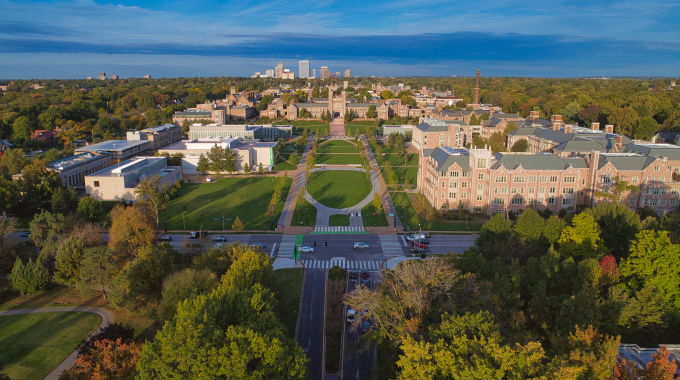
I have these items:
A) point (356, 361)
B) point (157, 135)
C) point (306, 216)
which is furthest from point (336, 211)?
point (157, 135)

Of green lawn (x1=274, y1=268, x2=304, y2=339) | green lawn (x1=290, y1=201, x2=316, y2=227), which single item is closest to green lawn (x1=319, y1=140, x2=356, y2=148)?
green lawn (x1=290, y1=201, x2=316, y2=227)

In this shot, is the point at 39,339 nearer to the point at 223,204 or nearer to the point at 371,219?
the point at 223,204

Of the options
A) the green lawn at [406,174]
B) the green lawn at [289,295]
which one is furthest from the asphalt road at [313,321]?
the green lawn at [406,174]

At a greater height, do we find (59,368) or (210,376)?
(210,376)

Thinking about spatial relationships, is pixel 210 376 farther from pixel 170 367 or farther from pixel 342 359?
pixel 342 359

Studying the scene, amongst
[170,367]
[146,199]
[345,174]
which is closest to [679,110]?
[345,174]

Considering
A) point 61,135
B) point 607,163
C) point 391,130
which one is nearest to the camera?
point 607,163

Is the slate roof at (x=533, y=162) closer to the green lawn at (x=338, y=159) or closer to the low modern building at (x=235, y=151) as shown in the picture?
the green lawn at (x=338, y=159)
